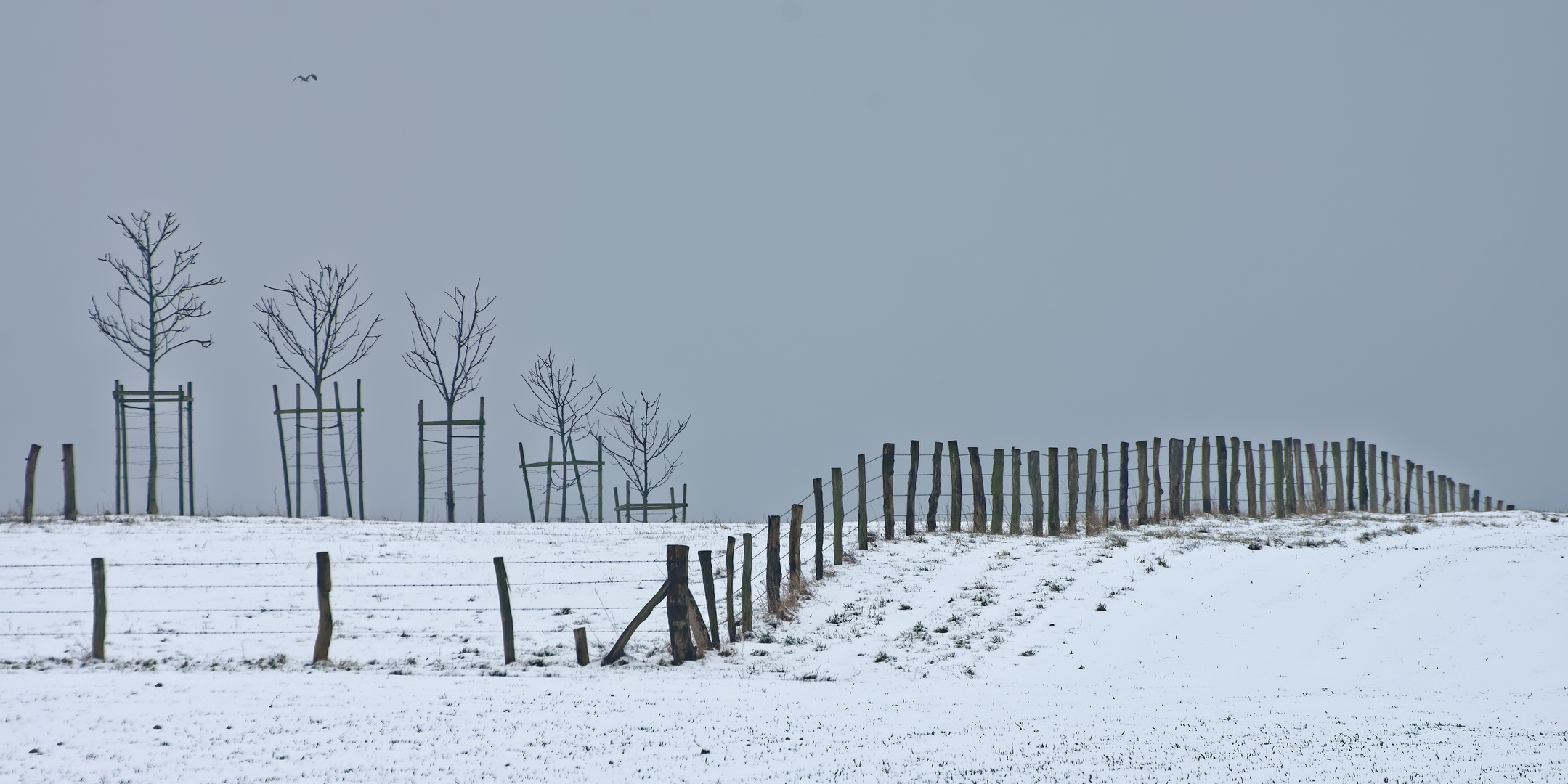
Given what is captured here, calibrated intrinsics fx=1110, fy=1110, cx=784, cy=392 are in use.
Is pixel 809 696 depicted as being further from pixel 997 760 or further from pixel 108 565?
pixel 108 565

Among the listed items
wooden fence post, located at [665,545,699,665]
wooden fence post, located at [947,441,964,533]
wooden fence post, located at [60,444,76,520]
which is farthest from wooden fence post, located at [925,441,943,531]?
wooden fence post, located at [60,444,76,520]

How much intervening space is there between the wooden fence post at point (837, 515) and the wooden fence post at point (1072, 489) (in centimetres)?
583

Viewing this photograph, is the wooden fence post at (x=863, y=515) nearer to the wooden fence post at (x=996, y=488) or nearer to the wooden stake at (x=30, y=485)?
the wooden fence post at (x=996, y=488)

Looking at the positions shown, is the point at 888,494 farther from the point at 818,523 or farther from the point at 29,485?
the point at 29,485

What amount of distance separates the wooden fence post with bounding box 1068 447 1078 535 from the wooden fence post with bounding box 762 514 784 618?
28.2 ft

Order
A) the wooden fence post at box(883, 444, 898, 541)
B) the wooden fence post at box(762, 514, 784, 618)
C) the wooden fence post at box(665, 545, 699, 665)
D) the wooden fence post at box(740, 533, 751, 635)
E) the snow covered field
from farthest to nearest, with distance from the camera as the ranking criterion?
the wooden fence post at box(883, 444, 898, 541) < the wooden fence post at box(762, 514, 784, 618) < the wooden fence post at box(740, 533, 751, 635) < the wooden fence post at box(665, 545, 699, 665) < the snow covered field

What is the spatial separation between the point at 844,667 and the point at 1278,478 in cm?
1843

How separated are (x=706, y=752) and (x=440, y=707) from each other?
2868mm

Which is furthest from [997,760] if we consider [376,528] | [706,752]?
[376,528]

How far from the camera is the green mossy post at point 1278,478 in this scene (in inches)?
1061

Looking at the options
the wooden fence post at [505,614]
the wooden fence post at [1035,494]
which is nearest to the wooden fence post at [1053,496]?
the wooden fence post at [1035,494]

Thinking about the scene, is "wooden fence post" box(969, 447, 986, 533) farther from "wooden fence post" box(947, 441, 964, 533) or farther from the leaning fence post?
the leaning fence post

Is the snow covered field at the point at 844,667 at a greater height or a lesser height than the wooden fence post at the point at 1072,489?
lesser

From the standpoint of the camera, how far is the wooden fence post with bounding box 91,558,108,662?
1255cm
